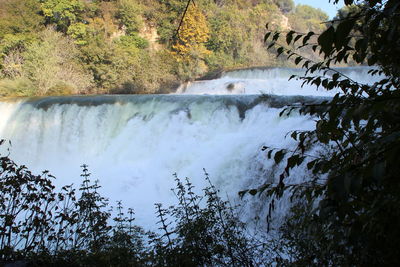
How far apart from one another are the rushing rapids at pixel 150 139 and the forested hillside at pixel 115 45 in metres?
4.22

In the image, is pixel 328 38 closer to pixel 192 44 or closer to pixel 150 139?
pixel 150 139

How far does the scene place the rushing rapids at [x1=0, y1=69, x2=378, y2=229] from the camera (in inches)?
254

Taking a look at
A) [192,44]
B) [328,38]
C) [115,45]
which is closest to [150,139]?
[328,38]

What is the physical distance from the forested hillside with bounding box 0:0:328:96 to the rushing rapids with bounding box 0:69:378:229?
4.22 metres

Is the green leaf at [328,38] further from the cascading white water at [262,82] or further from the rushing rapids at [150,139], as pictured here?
the cascading white water at [262,82]

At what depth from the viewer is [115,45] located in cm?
1778

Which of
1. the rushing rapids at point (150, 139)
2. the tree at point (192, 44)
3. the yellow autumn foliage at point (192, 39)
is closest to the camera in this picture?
the rushing rapids at point (150, 139)

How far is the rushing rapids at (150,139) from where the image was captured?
6449 mm

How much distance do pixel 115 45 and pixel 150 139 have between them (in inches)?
426

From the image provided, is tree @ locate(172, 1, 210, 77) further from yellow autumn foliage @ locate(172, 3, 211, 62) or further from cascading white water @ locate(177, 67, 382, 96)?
cascading white water @ locate(177, 67, 382, 96)

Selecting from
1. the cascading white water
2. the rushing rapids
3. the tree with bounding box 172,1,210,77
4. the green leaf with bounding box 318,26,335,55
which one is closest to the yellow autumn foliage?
the tree with bounding box 172,1,210,77

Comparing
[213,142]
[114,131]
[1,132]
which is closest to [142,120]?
[114,131]

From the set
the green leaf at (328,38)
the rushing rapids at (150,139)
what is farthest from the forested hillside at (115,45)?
the green leaf at (328,38)

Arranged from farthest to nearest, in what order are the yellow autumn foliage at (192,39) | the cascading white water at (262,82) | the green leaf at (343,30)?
1. the yellow autumn foliage at (192,39)
2. the cascading white water at (262,82)
3. the green leaf at (343,30)
